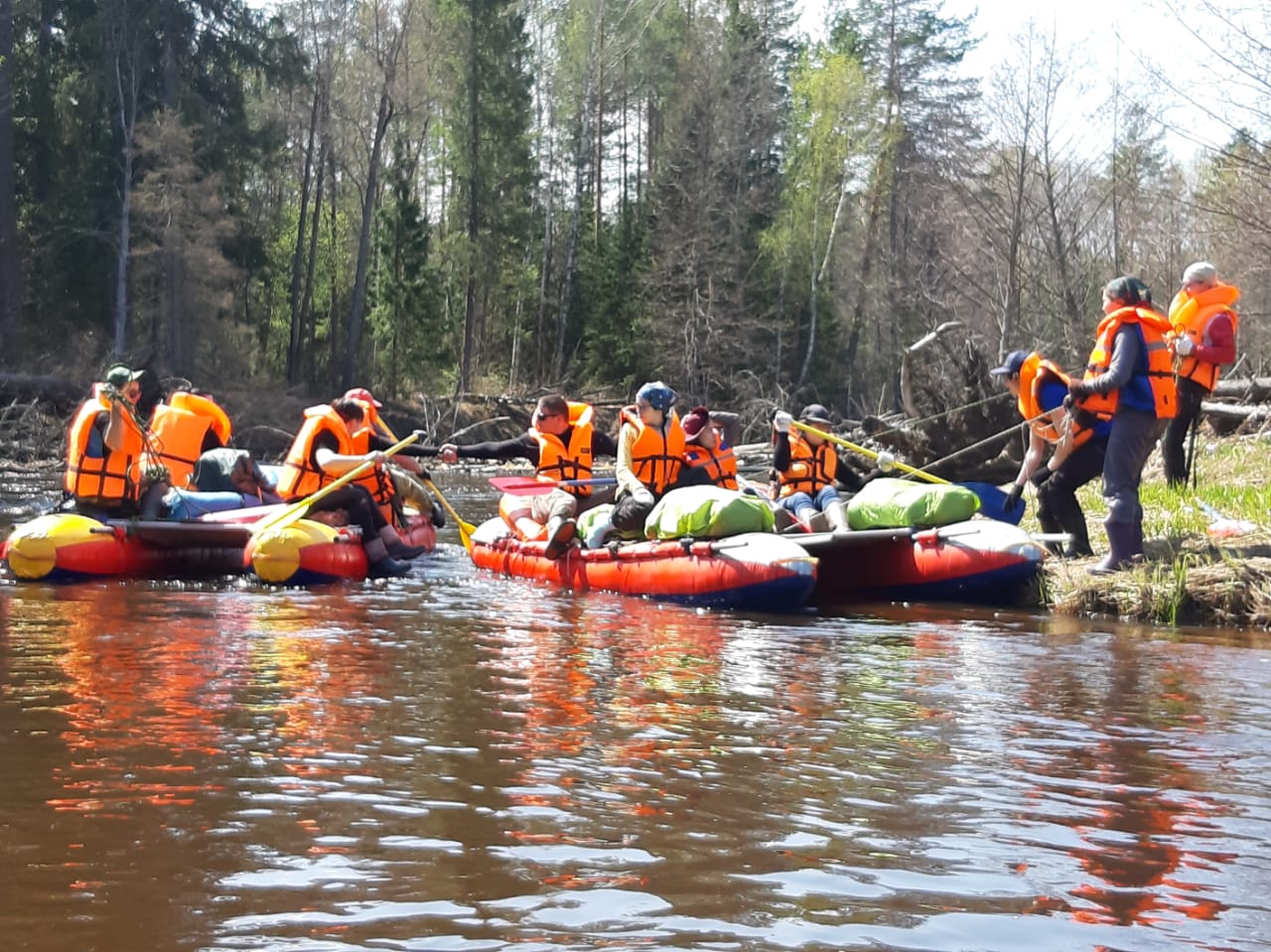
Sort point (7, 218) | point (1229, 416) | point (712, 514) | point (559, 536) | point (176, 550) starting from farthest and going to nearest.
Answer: point (7, 218), point (1229, 416), point (176, 550), point (559, 536), point (712, 514)

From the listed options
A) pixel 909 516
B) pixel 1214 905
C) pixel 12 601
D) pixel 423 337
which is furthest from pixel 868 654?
pixel 423 337

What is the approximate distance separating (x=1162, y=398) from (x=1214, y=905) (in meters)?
5.81

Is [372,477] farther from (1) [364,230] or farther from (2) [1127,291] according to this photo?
(1) [364,230]

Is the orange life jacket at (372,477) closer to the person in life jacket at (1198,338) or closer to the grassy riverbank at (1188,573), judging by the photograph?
the grassy riverbank at (1188,573)

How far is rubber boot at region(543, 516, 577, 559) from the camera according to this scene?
11.2m

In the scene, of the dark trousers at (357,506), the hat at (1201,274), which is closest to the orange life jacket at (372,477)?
the dark trousers at (357,506)

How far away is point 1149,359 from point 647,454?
374cm

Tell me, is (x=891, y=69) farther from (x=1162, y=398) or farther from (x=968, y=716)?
(x=968, y=716)

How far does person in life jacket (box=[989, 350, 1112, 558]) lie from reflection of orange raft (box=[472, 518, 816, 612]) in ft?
6.10

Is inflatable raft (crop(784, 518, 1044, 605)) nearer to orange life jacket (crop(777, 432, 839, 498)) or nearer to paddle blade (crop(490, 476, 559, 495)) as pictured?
orange life jacket (crop(777, 432, 839, 498))

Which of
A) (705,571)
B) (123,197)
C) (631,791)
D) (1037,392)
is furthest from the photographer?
(123,197)

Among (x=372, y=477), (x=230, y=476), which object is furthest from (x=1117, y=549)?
(x=230, y=476)

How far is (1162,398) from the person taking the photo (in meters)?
9.00

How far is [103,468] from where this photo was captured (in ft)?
37.0
